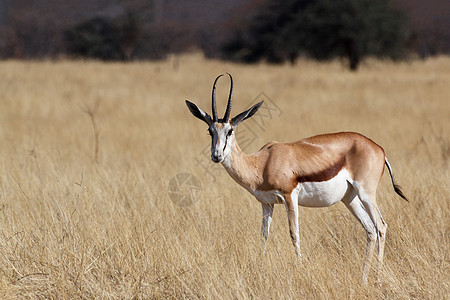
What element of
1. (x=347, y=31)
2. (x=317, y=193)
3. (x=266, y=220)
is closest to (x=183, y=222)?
(x=266, y=220)

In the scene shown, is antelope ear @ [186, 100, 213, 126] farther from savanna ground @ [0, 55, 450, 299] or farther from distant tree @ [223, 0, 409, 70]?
distant tree @ [223, 0, 409, 70]

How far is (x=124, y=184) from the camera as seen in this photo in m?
6.13

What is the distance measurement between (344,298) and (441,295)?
609 mm

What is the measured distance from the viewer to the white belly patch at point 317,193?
13.3 ft

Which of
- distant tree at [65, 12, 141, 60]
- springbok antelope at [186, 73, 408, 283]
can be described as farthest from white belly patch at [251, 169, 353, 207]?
distant tree at [65, 12, 141, 60]

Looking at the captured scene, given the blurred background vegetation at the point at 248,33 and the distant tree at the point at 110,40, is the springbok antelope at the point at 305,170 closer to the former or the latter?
the blurred background vegetation at the point at 248,33

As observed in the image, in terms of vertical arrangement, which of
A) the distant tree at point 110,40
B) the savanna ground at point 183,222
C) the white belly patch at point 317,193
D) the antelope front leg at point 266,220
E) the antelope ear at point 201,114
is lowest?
the distant tree at point 110,40

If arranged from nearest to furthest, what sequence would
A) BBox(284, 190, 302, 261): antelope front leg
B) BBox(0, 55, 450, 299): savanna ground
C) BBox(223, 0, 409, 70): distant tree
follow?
BBox(0, 55, 450, 299): savanna ground < BBox(284, 190, 302, 261): antelope front leg < BBox(223, 0, 409, 70): distant tree

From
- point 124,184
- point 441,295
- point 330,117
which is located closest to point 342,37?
point 330,117

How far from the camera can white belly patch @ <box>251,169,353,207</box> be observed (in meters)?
4.07

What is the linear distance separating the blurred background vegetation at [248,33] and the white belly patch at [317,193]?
26846 millimetres

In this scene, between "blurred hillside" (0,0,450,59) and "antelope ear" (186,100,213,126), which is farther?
"blurred hillside" (0,0,450,59)

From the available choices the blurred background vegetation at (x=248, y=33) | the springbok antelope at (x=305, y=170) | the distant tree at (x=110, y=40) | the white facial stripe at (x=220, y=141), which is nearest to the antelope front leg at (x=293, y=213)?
the springbok antelope at (x=305, y=170)

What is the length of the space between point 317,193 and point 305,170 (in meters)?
0.18
